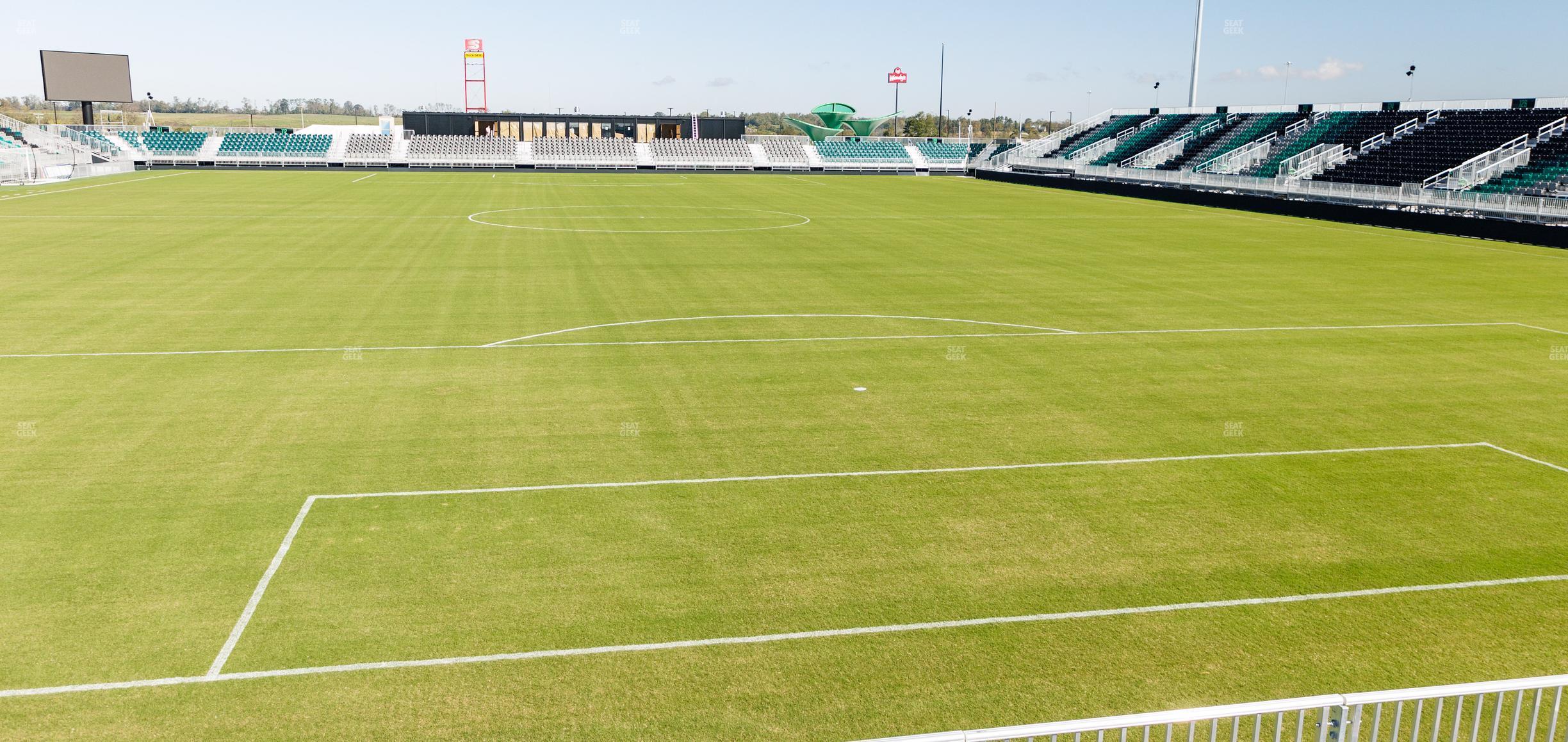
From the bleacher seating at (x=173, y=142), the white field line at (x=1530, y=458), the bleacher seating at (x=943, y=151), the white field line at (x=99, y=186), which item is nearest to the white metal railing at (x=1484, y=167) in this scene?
the white field line at (x=1530, y=458)

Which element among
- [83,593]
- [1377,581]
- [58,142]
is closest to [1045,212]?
[1377,581]

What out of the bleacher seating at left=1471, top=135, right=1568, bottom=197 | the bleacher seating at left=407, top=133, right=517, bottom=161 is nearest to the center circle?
the bleacher seating at left=1471, top=135, right=1568, bottom=197

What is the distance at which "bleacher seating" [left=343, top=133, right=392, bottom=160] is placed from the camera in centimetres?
9025

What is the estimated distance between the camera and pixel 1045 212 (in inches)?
1882

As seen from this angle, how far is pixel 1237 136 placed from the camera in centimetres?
6800

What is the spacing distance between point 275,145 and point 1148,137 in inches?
2741

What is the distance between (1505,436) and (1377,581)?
5999mm

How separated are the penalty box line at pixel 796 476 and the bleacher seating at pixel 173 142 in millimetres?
88952

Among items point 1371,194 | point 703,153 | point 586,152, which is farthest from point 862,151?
point 1371,194

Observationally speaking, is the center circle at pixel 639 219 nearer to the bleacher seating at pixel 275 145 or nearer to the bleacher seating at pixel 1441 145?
the bleacher seating at pixel 1441 145

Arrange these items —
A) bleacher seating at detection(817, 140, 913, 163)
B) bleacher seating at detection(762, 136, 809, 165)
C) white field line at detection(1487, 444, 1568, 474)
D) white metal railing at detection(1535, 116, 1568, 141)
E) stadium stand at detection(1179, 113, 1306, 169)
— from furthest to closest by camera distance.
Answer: bleacher seating at detection(817, 140, 913, 163)
bleacher seating at detection(762, 136, 809, 165)
stadium stand at detection(1179, 113, 1306, 169)
white metal railing at detection(1535, 116, 1568, 141)
white field line at detection(1487, 444, 1568, 474)

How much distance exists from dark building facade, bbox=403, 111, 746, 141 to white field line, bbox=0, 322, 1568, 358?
273 ft

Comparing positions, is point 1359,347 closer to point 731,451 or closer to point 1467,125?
point 731,451

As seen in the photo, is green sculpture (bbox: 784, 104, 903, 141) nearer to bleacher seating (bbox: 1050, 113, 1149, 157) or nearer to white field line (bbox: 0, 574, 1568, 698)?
bleacher seating (bbox: 1050, 113, 1149, 157)
